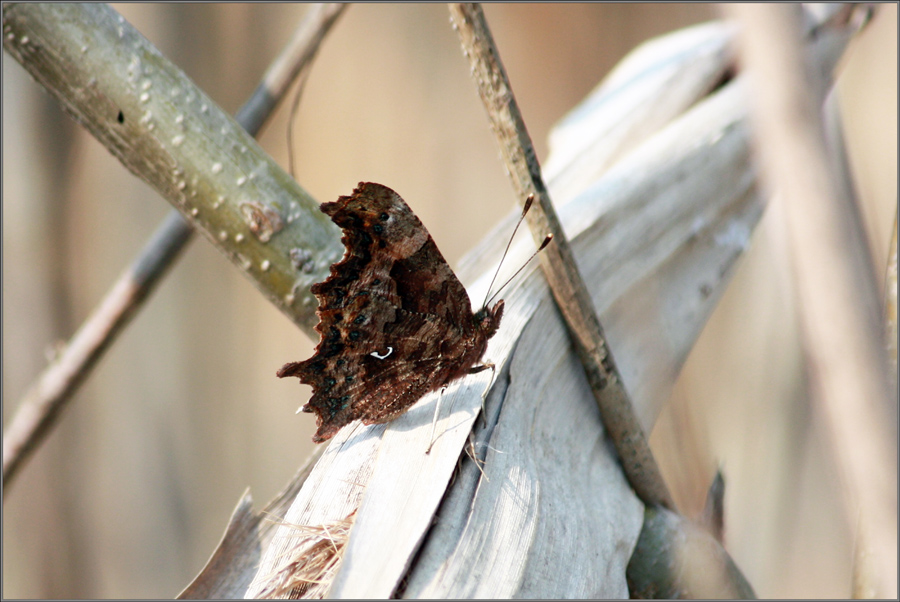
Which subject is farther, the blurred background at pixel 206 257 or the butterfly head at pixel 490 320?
the blurred background at pixel 206 257

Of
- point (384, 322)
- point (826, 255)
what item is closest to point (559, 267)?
point (384, 322)

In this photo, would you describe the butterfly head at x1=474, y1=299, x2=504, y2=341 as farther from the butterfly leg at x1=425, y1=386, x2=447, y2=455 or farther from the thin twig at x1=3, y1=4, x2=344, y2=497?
the thin twig at x1=3, y1=4, x2=344, y2=497

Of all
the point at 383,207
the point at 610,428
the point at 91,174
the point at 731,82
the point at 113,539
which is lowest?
the point at 113,539

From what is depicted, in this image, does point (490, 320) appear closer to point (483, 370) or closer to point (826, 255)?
point (483, 370)

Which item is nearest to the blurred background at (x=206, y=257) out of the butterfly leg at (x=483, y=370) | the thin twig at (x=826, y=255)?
the butterfly leg at (x=483, y=370)

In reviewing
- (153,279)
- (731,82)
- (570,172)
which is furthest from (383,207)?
(731,82)

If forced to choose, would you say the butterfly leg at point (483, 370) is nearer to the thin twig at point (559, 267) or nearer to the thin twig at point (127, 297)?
the thin twig at point (559, 267)

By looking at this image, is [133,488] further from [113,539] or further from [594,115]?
[594,115]
